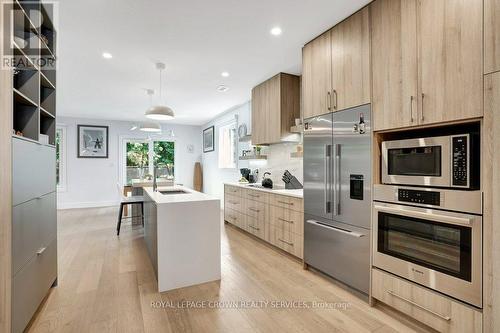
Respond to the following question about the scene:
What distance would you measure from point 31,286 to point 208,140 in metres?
6.22

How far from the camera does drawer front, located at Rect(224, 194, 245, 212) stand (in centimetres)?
445

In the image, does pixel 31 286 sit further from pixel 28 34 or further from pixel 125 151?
pixel 125 151

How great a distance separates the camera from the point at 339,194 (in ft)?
8.00

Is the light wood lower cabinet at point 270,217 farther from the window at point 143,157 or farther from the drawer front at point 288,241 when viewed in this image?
the window at point 143,157

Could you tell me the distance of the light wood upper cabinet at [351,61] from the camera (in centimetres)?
220

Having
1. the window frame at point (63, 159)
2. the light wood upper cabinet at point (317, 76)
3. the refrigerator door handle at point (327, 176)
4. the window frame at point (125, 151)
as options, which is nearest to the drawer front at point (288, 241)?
the refrigerator door handle at point (327, 176)

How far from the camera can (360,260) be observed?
87.9 inches

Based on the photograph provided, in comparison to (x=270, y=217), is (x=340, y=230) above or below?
above

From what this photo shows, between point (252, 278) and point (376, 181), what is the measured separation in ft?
5.29

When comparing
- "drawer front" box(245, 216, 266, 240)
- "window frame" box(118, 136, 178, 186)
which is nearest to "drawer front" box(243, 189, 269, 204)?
"drawer front" box(245, 216, 266, 240)

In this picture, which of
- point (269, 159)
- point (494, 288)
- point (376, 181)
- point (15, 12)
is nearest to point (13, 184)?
point (15, 12)

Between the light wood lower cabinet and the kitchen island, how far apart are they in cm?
100

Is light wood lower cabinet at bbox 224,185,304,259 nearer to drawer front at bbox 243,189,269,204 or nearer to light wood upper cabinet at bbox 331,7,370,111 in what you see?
drawer front at bbox 243,189,269,204

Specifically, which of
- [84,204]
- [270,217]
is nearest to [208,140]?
[84,204]
